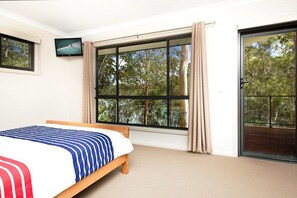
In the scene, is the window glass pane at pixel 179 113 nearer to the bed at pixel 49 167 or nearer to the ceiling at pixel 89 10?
the ceiling at pixel 89 10

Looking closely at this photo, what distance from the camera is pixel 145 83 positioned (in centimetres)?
364

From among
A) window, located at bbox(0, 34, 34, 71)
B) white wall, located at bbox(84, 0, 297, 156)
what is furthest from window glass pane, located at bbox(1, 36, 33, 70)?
white wall, located at bbox(84, 0, 297, 156)

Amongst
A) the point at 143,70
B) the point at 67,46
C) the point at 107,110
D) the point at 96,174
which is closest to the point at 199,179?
the point at 96,174

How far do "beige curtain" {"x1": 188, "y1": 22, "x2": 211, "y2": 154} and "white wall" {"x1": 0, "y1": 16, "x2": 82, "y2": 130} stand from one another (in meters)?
2.54

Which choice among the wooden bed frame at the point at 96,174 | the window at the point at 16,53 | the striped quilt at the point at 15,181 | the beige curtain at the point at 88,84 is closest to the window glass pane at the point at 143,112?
the beige curtain at the point at 88,84

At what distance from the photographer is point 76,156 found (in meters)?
1.48

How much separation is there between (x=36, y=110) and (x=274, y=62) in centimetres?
430

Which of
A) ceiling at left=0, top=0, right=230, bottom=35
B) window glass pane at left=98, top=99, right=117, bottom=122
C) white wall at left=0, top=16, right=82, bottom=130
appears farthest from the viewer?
window glass pane at left=98, top=99, right=117, bottom=122

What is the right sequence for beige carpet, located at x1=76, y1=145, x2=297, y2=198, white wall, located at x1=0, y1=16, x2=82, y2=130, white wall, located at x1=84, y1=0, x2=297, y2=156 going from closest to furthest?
beige carpet, located at x1=76, y1=145, x2=297, y2=198 < white wall, located at x1=84, y1=0, x2=297, y2=156 < white wall, located at x1=0, y1=16, x2=82, y2=130

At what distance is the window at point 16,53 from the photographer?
10.3 feet

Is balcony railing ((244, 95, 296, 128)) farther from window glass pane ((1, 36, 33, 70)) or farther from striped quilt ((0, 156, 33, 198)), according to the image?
window glass pane ((1, 36, 33, 70))

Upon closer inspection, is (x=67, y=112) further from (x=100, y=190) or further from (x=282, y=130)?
(x=282, y=130)

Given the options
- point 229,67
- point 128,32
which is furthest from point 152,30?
point 229,67

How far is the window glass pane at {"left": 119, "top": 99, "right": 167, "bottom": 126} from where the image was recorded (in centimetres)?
351
